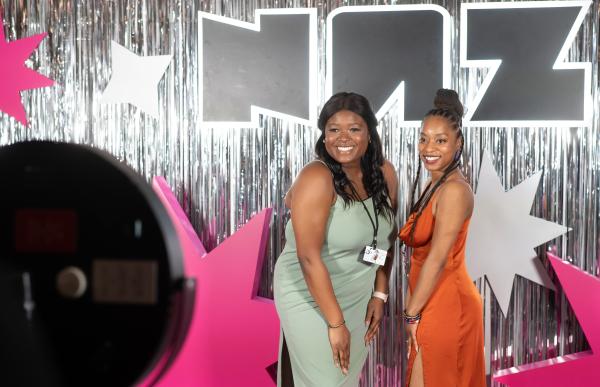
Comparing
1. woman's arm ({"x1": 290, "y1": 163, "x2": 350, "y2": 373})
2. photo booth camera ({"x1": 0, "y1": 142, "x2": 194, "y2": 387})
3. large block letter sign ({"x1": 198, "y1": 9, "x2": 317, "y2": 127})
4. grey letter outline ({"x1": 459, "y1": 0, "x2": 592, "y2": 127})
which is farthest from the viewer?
large block letter sign ({"x1": 198, "y1": 9, "x2": 317, "y2": 127})

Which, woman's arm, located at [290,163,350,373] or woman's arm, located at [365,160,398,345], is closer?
woman's arm, located at [290,163,350,373]

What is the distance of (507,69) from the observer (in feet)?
8.23

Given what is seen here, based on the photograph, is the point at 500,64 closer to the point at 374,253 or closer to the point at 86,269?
the point at 374,253

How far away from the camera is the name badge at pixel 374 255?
180cm

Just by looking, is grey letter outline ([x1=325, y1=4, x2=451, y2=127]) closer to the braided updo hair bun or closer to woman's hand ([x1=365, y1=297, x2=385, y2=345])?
the braided updo hair bun

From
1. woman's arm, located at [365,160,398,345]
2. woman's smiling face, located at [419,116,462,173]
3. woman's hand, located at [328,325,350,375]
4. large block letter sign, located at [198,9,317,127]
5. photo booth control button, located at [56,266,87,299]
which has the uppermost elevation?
large block letter sign, located at [198,9,317,127]

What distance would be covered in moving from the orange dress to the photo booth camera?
1.60m

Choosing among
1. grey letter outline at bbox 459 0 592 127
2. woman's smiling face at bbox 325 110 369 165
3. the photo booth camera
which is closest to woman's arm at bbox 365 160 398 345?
woman's smiling face at bbox 325 110 369 165

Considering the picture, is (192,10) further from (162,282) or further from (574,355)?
(162,282)

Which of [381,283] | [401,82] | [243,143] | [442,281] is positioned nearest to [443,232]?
[442,281]

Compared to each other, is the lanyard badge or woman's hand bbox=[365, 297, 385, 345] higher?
the lanyard badge

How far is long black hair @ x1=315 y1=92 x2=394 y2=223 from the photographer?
181 cm

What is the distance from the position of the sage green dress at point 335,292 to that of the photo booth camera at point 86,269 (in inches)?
55.2

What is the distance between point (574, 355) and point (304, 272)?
57.5 inches
